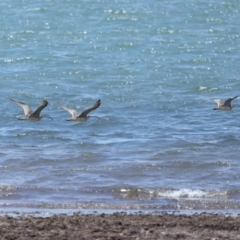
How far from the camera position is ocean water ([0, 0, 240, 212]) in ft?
55.7

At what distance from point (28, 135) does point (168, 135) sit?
314 cm

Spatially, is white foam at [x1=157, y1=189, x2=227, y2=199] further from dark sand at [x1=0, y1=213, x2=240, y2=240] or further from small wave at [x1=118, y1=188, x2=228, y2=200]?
dark sand at [x1=0, y1=213, x2=240, y2=240]

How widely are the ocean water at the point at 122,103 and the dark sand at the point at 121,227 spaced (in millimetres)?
1447

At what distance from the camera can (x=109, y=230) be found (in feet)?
43.1

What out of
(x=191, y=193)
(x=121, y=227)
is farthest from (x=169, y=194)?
(x=121, y=227)

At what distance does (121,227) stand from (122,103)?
13830mm

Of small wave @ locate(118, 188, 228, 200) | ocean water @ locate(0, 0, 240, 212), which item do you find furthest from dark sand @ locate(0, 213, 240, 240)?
small wave @ locate(118, 188, 228, 200)

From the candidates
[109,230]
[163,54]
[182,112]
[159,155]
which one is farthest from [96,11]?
[109,230]

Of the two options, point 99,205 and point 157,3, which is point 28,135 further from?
point 157,3

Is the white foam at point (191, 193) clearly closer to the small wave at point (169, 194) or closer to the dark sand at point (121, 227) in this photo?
the small wave at point (169, 194)

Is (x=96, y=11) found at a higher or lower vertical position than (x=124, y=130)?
higher

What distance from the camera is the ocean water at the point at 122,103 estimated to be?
16984mm

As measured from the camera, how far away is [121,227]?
1331 centimetres

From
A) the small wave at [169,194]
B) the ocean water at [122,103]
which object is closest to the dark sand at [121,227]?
the ocean water at [122,103]
